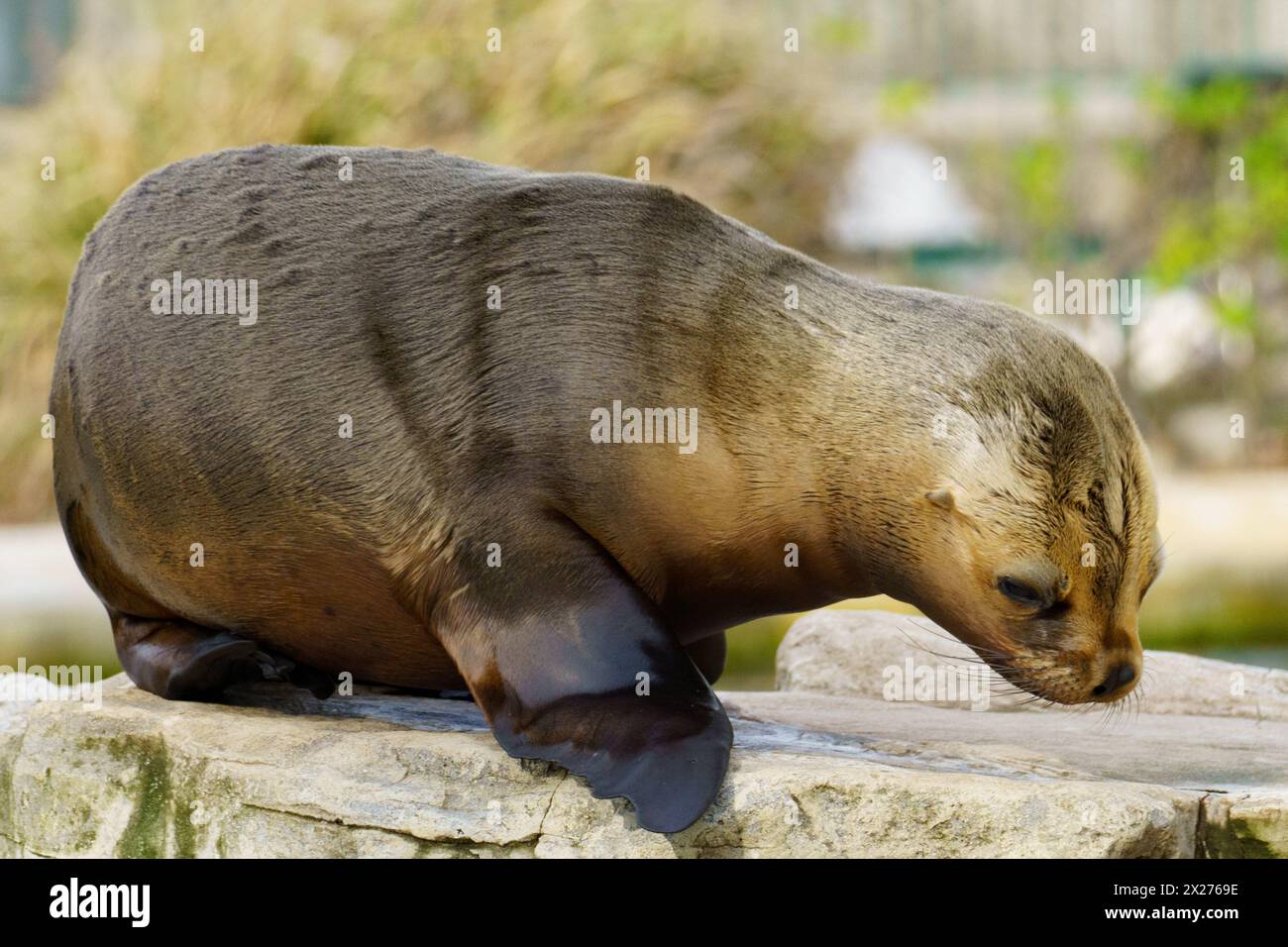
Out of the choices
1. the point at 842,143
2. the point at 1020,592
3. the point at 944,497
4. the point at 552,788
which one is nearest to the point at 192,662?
the point at 552,788

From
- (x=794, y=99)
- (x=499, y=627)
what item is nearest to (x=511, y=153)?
(x=794, y=99)

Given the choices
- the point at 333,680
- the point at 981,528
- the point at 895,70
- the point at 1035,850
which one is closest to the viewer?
the point at 1035,850

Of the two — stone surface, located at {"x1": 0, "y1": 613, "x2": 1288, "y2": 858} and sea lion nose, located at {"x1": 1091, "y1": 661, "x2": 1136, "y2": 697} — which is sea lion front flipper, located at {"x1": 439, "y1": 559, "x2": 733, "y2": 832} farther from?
sea lion nose, located at {"x1": 1091, "y1": 661, "x2": 1136, "y2": 697}

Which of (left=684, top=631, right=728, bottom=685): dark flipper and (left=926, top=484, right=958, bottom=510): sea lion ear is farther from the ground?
(left=926, top=484, right=958, bottom=510): sea lion ear

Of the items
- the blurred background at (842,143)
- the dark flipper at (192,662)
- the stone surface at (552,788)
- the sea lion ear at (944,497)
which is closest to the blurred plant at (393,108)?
the blurred background at (842,143)

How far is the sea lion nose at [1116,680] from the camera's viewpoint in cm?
436

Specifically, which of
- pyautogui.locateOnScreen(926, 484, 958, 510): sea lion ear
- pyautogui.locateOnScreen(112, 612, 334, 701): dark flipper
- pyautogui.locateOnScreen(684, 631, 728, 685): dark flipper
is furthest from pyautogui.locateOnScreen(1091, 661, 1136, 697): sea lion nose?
pyautogui.locateOnScreen(112, 612, 334, 701): dark flipper

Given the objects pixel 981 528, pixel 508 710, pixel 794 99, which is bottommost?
pixel 508 710

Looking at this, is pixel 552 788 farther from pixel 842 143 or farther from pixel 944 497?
pixel 842 143

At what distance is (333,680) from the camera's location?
514cm

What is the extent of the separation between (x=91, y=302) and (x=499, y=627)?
1700 mm

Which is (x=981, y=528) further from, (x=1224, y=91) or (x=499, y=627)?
(x=1224, y=91)

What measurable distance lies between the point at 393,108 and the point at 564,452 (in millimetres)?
9323

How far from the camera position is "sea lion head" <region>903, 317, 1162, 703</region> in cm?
423
